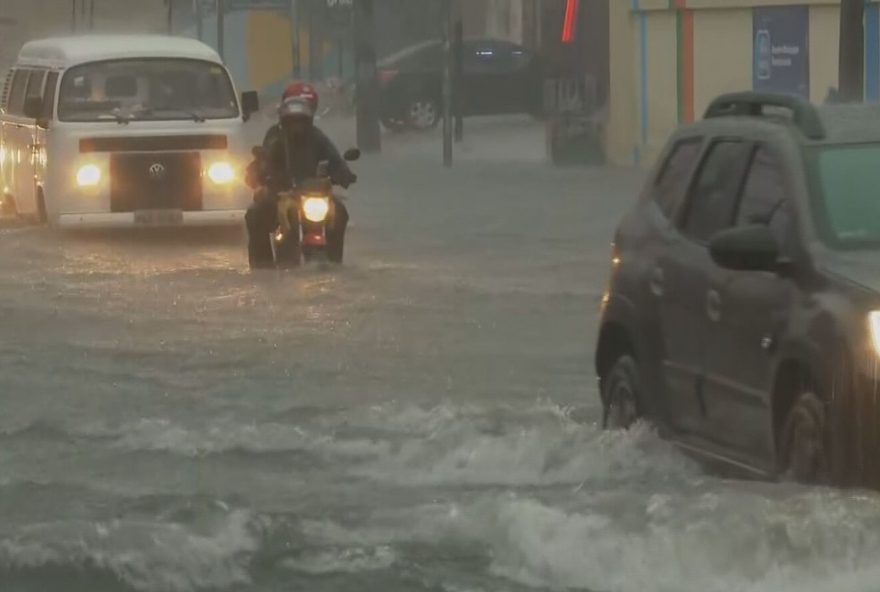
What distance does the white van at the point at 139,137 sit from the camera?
2098 centimetres

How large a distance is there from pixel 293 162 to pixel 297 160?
47mm

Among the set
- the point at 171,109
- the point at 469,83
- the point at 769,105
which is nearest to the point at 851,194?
the point at 769,105

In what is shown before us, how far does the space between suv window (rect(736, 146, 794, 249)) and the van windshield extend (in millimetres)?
13084

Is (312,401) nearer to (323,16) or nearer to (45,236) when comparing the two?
(45,236)

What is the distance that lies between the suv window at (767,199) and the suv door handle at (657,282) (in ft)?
1.73

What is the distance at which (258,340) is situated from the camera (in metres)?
14.4

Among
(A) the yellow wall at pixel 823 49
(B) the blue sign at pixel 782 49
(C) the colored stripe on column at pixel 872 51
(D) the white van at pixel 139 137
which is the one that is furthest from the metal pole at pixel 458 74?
(D) the white van at pixel 139 137

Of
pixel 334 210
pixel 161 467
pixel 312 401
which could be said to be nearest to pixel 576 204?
pixel 334 210

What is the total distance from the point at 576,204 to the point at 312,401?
13.9 meters

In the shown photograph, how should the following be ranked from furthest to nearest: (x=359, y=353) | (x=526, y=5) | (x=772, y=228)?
(x=526, y=5), (x=359, y=353), (x=772, y=228)

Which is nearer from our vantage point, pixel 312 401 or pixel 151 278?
pixel 312 401

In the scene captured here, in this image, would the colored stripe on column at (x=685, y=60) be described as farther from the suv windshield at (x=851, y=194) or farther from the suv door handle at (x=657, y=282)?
the suv windshield at (x=851, y=194)

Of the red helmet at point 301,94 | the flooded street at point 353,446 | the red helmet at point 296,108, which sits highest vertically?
the red helmet at point 301,94

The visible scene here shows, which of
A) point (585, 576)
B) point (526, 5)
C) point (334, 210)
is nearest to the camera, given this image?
point (585, 576)
